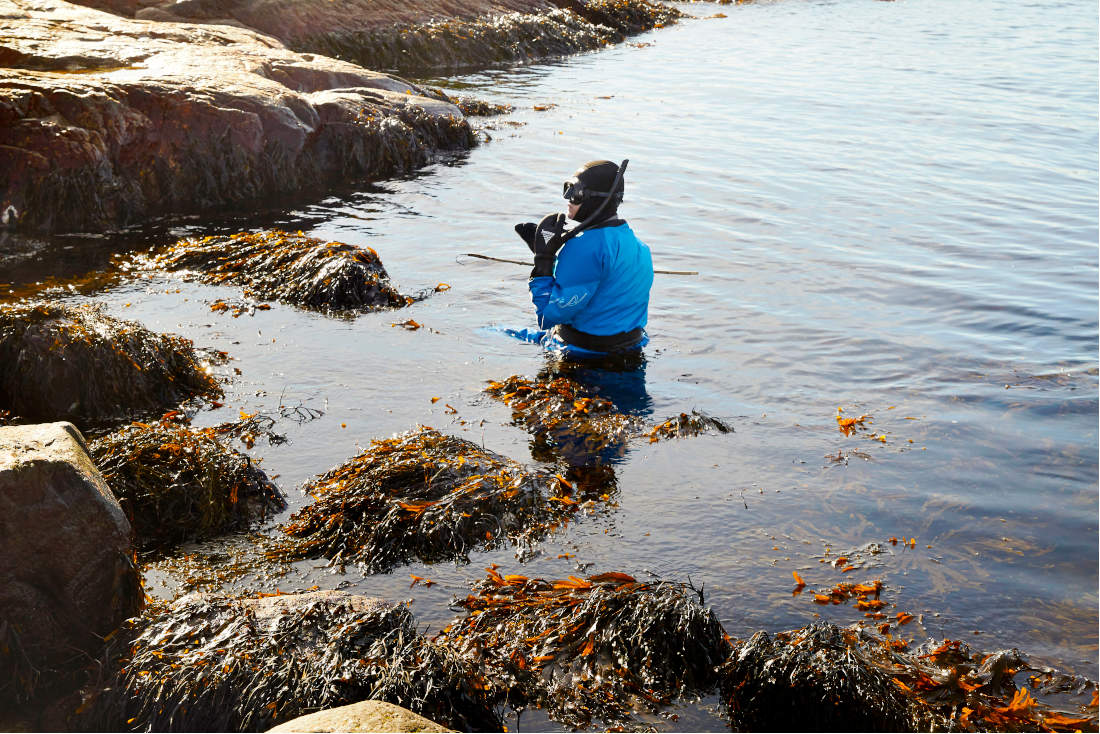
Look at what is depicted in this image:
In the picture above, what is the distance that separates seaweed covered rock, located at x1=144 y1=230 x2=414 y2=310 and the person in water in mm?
2472

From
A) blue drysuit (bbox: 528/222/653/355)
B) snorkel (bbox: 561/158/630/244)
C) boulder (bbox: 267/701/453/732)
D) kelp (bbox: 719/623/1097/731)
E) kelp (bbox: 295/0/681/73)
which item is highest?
kelp (bbox: 295/0/681/73)

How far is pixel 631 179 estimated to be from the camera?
626 inches

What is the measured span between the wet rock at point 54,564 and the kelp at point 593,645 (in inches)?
67.2

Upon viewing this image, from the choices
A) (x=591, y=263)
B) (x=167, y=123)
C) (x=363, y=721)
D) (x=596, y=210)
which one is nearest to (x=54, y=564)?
(x=363, y=721)

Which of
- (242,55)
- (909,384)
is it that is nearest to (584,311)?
(909,384)

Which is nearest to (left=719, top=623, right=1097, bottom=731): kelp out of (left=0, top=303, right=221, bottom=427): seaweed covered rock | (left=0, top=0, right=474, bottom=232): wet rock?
(left=0, top=303, right=221, bottom=427): seaweed covered rock

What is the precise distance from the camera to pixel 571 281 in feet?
26.6

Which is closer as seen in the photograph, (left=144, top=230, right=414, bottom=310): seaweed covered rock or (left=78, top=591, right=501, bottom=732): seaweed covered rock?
(left=78, top=591, right=501, bottom=732): seaweed covered rock

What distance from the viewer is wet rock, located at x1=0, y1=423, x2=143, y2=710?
444 cm

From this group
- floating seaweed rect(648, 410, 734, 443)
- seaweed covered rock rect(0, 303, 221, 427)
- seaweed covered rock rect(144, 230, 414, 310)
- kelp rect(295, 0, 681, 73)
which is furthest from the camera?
kelp rect(295, 0, 681, 73)

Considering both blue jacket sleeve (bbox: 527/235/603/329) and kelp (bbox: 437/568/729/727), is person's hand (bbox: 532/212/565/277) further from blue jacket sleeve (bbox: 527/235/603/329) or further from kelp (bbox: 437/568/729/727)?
kelp (bbox: 437/568/729/727)

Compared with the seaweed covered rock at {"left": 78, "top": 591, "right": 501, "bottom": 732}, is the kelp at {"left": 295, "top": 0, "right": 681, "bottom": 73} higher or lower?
higher

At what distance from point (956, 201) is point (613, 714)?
42.6 feet

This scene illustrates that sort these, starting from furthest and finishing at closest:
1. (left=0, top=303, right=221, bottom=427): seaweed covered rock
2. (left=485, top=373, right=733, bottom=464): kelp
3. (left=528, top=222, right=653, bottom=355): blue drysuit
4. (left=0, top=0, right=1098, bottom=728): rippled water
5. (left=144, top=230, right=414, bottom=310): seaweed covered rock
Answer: (left=144, top=230, right=414, bottom=310): seaweed covered rock → (left=528, top=222, right=653, bottom=355): blue drysuit → (left=485, top=373, right=733, bottom=464): kelp → (left=0, top=303, right=221, bottom=427): seaweed covered rock → (left=0, top=0, right=1098, bottom=728): rippled water
